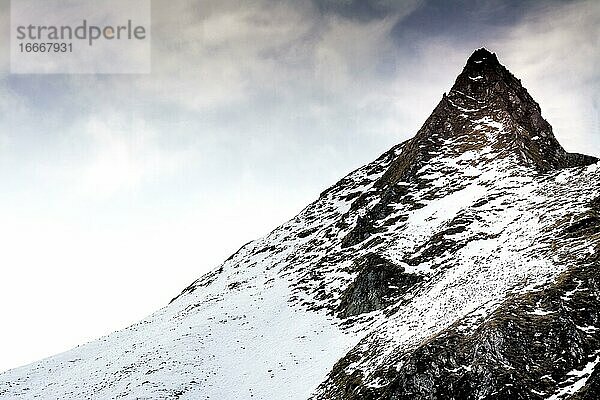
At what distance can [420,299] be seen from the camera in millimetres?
34156

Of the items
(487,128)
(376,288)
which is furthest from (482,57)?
(376,288)

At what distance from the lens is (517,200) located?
4262 cm

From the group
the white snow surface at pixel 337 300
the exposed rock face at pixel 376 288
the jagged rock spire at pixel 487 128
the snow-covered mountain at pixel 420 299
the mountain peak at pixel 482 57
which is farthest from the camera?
the mountain peak at pixel 482 57

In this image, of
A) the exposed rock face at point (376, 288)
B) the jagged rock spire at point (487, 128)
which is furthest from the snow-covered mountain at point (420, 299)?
the jagged rock spire at point (487, 128)

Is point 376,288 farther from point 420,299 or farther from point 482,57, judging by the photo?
point 482,57

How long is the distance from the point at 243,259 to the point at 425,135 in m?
33.5

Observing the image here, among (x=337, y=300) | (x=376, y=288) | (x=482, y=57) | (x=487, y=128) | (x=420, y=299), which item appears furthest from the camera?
(x=482, y=57)

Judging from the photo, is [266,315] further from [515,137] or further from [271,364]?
[515,137]

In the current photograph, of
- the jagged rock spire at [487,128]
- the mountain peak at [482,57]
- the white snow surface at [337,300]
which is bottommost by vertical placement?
the white snow surface at [337,300]

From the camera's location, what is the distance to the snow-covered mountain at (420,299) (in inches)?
872

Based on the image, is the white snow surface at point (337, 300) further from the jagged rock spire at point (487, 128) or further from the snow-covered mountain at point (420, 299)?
the jagged rock spire at point (487, 128)

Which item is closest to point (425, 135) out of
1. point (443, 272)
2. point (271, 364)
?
point (443, 272)


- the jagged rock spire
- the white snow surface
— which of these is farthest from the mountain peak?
the white snow surface

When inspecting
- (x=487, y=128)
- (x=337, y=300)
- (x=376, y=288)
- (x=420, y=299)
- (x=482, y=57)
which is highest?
(x=482, y=57)
